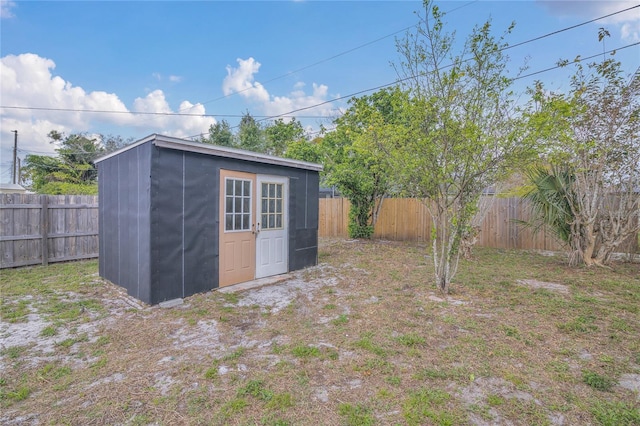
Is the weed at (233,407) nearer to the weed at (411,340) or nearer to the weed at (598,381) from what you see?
the weed at (411,340)

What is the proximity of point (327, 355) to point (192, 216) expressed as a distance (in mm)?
2935

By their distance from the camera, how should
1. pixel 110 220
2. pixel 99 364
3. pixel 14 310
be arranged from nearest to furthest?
1. pixel 99 364
2. pixel 14 310
3. pixel 110 220

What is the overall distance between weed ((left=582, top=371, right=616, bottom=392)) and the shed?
15.0 ft

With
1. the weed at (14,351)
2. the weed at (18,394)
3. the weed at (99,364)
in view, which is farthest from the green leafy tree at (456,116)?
the weed at (14,351)

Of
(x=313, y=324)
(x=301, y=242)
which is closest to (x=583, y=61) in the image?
(x=301, y=242)

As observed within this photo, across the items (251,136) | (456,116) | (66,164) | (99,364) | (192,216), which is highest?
(251,136)

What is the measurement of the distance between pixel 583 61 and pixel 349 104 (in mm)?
5802

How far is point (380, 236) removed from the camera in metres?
11.3

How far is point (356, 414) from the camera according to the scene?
78.0 inches

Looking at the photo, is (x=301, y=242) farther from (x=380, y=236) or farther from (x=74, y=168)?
(x=74, y=168)

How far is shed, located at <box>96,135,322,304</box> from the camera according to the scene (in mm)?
4105

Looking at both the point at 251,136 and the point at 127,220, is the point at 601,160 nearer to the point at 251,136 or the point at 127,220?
the point at 127,220

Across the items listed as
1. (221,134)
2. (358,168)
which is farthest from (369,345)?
(221,134)

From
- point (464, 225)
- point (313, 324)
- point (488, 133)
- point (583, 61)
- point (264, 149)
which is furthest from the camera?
point (264, 149)
